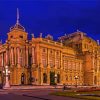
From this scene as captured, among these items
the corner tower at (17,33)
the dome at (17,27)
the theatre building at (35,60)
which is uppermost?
the dome at (17,27)

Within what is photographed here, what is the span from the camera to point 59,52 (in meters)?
120

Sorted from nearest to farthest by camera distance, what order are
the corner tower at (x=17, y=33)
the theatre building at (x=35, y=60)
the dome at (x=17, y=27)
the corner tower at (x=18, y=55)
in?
the corner tower at (x=18, y=55), the theatre building at (x=35, y=60), the corner tower at (x=17, y=33), the dome at (x=17, y=27)

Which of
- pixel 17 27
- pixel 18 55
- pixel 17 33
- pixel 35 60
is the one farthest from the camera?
pixel 17 27

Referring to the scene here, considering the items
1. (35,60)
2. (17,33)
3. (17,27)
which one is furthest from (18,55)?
(17,27)

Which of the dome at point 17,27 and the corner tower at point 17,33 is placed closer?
the corner tower at point 17,33

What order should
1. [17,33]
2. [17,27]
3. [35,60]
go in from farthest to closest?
[17,27] → [17,33] → [35,60]

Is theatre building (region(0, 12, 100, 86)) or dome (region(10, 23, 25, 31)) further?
dome (region(10, 23, 25, 31))

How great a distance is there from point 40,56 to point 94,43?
5227 cm

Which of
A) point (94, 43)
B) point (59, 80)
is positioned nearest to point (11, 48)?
point (59, 80)

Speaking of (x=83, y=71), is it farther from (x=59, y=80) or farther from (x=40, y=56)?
(x=40, y=56)

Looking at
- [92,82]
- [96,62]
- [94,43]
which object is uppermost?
[94,43]

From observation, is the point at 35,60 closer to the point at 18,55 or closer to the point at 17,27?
the point at 18,55

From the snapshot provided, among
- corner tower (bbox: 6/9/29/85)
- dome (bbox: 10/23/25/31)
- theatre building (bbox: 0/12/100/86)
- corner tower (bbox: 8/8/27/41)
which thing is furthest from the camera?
dome (bbox: 10/23/25/31)

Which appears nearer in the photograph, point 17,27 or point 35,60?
point 35,60
